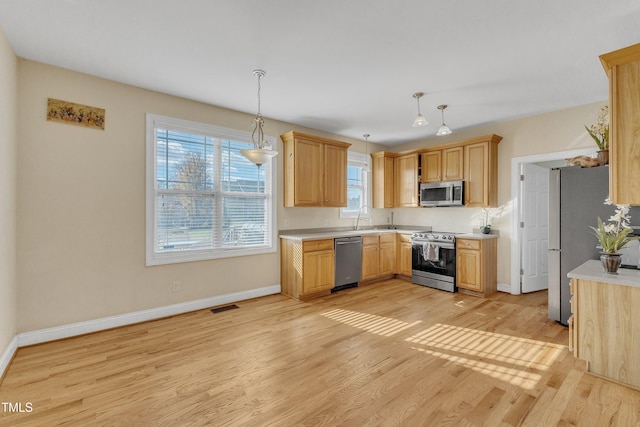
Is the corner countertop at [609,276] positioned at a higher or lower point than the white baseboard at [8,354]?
higher

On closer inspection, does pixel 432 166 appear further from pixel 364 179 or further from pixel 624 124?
pixel 624 124

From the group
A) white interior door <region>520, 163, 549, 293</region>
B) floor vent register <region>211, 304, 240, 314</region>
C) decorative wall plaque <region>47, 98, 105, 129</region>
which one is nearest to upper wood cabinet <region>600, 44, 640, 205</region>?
white interior door <region>520, 163, 549, 293</region>

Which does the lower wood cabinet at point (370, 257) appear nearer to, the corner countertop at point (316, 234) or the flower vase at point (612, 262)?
the corner countertop at point (316, 234)

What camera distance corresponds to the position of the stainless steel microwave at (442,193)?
4918mm

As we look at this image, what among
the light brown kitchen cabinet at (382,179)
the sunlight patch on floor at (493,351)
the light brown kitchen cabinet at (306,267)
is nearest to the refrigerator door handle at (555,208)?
the sunlight patch on floor at (493,351)

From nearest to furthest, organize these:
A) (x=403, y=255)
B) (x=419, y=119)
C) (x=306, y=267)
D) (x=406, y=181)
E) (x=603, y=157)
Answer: (x=603, y=157) → (x=419, y=119) → (x=306, y=267) → (x=403, y=255) → (x=406, y=181)

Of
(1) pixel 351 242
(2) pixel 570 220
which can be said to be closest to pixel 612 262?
(2) pixel 570 220

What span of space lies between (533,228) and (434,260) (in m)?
1.65

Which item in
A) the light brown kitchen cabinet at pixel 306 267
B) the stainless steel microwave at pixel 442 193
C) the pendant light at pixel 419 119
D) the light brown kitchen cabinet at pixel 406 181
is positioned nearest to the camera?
the pendant light at pixel 419 119

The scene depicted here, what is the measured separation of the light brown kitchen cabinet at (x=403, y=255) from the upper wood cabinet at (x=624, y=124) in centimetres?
339

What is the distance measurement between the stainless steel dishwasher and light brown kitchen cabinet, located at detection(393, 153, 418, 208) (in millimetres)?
1456

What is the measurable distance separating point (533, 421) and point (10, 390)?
142 inches

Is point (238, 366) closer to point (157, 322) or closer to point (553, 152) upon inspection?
point (157, 322)

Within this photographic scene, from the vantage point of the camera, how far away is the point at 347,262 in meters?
4.81
